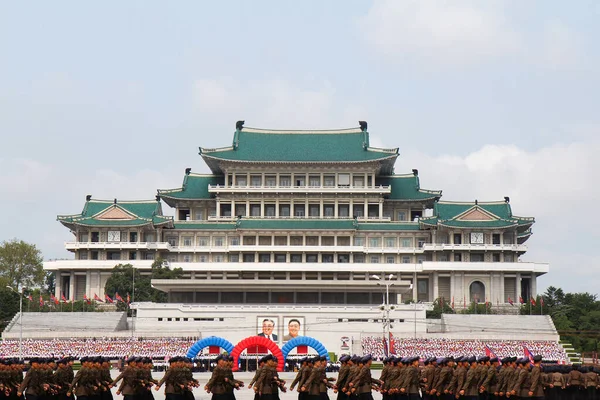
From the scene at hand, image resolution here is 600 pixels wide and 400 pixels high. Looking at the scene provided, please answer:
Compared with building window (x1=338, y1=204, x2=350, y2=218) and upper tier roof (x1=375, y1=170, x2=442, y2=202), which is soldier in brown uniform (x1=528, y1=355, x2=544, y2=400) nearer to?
upper tier roof (x1=375, y1=170, x2=442, y2=202)

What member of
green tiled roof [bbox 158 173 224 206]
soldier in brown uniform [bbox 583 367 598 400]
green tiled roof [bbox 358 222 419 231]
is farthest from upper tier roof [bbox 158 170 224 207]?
soldier in brown uniform [bbox 583 367 598 400]

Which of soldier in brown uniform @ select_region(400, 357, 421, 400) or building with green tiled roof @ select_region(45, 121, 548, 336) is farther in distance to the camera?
building with green tiled roof @ select_region(45, 121, 548, 336)

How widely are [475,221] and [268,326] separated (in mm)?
24379

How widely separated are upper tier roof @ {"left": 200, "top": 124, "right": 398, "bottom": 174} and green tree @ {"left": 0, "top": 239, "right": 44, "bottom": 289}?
18.7 m

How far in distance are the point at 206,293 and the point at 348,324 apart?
14161 mm

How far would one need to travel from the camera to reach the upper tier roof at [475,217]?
89688mm

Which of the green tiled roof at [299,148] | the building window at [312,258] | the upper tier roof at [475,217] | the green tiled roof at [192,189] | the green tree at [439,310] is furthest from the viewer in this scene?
the green tiled roof at [192,189]

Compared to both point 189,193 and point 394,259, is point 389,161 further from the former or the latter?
point 189,193

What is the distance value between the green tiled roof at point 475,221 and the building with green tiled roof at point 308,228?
0.10 m

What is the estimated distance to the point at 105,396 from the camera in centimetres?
2661

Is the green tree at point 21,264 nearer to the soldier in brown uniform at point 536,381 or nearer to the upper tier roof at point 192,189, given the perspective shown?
the upper tier roof at point 192,189

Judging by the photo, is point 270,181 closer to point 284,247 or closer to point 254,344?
point 284,247

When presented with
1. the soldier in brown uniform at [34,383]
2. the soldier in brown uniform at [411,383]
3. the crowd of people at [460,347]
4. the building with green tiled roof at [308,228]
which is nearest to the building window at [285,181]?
the building with green tiled roof at [308,228]

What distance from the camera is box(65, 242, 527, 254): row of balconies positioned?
90.1 m
